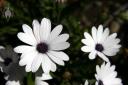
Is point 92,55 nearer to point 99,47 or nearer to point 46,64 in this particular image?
point 99,47

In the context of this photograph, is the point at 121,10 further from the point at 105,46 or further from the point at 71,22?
the point at 105,46

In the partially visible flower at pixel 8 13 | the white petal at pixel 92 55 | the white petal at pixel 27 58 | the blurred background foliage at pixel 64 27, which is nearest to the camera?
the white petal at pixel 27 58

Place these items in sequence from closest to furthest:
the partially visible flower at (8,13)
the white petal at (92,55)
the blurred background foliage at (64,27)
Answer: the white petal at (92,55), the partially visible flower at (8,13), the blurred background foliage at (64,27)

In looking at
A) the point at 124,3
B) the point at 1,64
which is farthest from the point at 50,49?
the point at 124,3

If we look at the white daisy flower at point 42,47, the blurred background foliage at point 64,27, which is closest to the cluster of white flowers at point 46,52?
the white daisy flower at point 42,47

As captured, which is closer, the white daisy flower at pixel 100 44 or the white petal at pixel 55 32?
the white petal at pixel 55 32

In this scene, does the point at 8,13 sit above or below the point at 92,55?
above

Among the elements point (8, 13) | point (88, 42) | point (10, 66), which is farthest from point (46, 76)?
point (8, 13)

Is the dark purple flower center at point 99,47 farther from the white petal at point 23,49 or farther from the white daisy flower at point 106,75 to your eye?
the white petal at point 23,49
